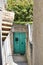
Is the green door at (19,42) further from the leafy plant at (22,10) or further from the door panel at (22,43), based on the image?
the leafy plant at (22,10)

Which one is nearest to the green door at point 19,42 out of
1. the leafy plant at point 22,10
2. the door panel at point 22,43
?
the door panel at point 22,43

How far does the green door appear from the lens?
11.9m

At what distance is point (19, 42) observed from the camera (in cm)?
1207

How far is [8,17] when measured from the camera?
372 cm

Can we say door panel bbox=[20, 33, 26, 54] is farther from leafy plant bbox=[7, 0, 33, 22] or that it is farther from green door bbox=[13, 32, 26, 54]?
leafy plant bbox=[7, 0, 33, 22]

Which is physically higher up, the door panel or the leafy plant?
the leafy plant

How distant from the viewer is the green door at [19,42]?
11.9 metres

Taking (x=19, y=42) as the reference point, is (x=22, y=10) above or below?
above

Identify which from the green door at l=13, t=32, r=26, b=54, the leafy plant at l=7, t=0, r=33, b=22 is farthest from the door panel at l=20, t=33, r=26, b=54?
the leafy plant at l=7, t=0, r=33, b=22

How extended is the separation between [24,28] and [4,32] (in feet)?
22.7

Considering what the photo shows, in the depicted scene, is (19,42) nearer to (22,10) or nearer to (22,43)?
(22,43)

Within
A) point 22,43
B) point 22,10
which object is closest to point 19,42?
point 22,43

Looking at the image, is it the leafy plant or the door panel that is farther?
the leafy plant

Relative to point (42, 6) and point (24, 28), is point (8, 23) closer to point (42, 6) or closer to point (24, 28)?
point (42, 6)
